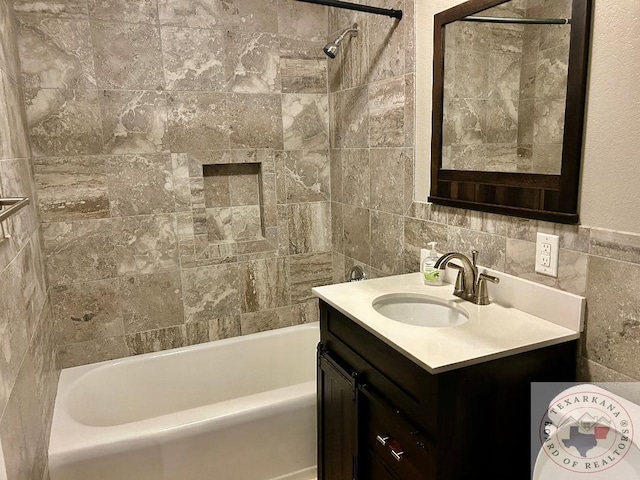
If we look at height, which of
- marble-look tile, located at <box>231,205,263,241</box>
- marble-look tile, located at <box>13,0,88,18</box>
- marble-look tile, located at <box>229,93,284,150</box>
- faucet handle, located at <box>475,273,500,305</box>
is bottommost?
faucet handle, located at <box>475,273,500,305</box>

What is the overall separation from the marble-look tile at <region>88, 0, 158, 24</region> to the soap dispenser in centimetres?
178

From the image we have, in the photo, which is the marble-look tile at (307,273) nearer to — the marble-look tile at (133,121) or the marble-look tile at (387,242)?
the marble-look tile at (387,242)

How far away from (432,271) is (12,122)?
5.74 feet

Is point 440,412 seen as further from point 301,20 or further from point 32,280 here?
point 301,20

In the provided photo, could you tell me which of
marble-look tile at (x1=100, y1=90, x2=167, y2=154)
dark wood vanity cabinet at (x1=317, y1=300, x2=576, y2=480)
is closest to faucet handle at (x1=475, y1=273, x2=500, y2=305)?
dark wood vanity cabinet at (x1=317, y1=300, x2=576, y2=480)

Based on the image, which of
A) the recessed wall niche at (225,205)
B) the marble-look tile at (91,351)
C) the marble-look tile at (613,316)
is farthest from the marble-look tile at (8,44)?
the marble-look tile at (613,316)

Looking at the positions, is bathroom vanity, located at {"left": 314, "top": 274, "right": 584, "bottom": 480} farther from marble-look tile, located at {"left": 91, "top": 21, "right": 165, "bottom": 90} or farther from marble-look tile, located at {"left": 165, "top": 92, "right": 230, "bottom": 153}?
marble-look tile, located at {"left": 91, "top": 21, "right": 165, "bottom": 90}

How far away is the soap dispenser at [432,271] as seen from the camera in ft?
5.87

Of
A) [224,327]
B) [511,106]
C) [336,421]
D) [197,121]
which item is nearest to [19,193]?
[197,121]

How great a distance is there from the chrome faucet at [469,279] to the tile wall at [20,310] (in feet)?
4.46

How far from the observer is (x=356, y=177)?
251 cm

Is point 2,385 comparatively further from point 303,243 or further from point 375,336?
point 303,243

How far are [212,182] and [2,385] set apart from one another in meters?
1.61

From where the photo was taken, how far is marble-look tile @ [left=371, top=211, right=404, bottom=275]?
7.15 ft
